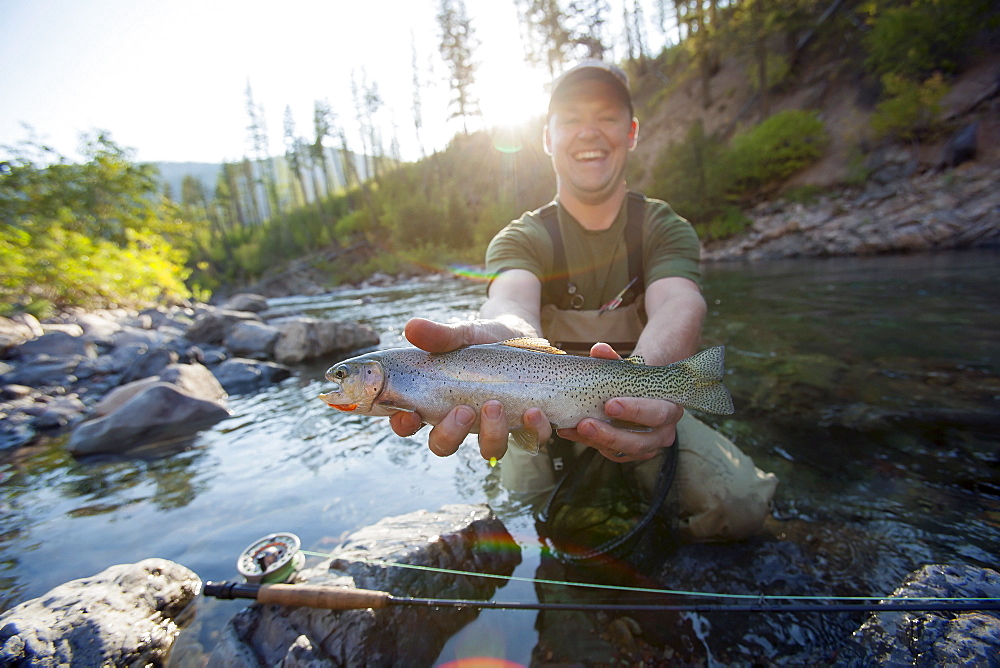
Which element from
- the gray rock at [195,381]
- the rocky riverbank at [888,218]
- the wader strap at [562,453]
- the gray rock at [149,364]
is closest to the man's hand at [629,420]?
the wader strap at [562,453]

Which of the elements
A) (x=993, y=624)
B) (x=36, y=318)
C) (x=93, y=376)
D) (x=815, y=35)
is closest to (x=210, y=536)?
(x=993, y=624)

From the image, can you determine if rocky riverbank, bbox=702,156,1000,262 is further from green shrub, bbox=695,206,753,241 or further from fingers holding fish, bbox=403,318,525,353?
fingers holding fish, bbox=403,318,525,353

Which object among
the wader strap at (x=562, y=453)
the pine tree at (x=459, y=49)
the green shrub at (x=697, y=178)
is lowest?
the wader strap at (x=562, y=453)

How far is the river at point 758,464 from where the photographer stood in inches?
107

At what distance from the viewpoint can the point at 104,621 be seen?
2.40 meters

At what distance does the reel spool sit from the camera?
2713 mm

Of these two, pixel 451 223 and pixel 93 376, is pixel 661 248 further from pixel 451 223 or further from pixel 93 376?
pixel 451 223

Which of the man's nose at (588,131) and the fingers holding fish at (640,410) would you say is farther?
the man's nose at (588,131)

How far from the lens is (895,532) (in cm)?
304

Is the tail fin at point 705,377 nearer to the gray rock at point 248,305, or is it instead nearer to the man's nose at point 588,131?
the man's nose at point 588,131

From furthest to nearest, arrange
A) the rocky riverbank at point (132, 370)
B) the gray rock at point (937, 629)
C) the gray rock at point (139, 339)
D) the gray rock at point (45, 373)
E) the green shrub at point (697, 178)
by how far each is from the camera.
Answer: the green shrub at point (697, 178) → the gray rock at point (139, 339) → the gray rock at point (45, 373) → the rocky riverbank at point (132, 370) → the gray rock at point (937, 629)

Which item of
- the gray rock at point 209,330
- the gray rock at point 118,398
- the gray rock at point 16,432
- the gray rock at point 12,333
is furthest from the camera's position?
the gray rock at point 209,330

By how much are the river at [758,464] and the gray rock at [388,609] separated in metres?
0.18

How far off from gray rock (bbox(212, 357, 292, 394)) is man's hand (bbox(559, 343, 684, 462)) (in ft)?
25.9
